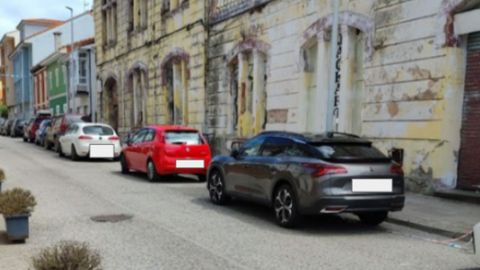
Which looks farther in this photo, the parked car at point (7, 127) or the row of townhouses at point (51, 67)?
the parked car at point (7, 127)

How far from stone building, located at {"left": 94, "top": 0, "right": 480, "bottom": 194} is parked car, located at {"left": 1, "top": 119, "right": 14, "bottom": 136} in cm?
2237

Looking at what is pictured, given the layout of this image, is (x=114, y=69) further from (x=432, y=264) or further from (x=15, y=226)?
(x=432, y=264)

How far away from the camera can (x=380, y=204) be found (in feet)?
26.5

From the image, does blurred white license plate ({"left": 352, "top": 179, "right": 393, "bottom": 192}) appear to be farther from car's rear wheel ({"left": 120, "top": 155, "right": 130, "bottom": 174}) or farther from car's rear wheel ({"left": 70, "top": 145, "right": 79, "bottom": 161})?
car's rear wheel ({"left": 70, "top": 145, "right": 79, "bottom": 161})

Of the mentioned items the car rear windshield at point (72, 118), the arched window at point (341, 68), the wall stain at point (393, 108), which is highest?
the arched window at point (341, 68)

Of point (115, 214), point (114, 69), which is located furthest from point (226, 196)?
point (114, 69)

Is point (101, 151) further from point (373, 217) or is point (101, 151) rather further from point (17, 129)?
point (17, 129)

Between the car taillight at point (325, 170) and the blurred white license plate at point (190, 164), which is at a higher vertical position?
the car taillight at point (325, 170)

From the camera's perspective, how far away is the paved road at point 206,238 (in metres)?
6.49

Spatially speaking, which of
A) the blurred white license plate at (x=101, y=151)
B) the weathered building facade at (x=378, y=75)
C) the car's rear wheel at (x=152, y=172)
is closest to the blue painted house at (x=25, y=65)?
the blurred white license plate at (x=101, y=151)

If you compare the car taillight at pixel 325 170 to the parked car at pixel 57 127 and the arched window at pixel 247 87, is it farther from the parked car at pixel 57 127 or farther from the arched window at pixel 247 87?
the parked car at pixel 57 127

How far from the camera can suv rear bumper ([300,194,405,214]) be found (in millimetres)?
7844

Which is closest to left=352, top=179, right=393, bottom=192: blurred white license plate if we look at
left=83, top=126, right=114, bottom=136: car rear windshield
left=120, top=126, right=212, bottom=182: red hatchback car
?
left=120, top=126, right=212, bottom=182: red hatchback car

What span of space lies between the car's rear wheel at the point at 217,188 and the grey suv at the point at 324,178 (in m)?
1.21
